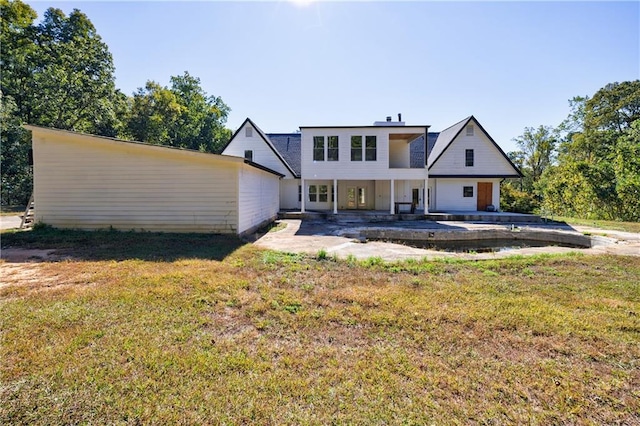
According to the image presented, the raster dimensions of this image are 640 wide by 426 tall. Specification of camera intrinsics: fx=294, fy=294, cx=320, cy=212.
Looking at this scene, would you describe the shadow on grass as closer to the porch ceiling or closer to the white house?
the porch ceiling

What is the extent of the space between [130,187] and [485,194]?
68.1ft

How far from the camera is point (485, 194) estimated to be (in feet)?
66.9

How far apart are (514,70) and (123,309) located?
18.2 m

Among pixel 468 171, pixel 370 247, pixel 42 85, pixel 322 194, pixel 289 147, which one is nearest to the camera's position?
pixel 370 247

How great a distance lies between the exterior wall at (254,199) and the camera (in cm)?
1038

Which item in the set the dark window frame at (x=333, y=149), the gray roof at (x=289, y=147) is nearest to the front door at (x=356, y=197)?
the gray roof at (x=289, y=147)

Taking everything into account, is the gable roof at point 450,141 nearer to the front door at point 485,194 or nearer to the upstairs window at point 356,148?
the front door at point 485,194

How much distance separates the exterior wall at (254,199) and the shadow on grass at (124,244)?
4.15 feet

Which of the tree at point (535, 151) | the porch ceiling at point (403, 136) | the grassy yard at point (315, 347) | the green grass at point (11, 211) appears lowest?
the grassy yard at point (315, 347)

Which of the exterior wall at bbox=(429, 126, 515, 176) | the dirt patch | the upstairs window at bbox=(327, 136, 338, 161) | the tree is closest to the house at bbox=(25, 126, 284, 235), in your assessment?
the dirt patch

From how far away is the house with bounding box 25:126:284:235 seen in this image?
10.0m

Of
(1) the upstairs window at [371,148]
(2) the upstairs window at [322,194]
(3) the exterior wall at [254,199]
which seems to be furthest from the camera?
(2) the upstairs window at [322,194]

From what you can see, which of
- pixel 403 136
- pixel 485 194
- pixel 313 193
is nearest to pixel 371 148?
pixel 403 136

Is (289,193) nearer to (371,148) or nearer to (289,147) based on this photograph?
(289,147)
